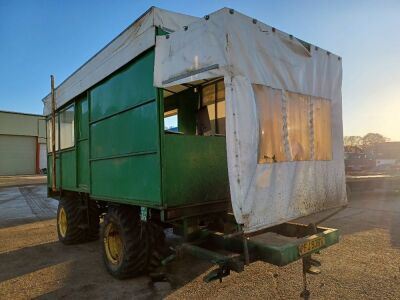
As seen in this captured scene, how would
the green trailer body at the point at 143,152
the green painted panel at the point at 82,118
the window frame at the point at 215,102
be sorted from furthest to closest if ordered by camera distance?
1. the green painted panel at the point at 82,118
2. the window frame at the point at 215,102
3. the green trailer body at the point at 143,152

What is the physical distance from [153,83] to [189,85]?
1.99 m

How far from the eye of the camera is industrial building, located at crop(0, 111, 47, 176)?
145 ft

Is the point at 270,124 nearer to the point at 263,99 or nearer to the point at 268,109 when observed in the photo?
the point at 268,109

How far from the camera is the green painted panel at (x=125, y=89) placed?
173 inches

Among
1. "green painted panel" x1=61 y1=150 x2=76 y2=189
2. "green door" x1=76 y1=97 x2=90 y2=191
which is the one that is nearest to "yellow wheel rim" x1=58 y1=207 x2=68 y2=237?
"green painted panel" x1=61 y1=150 x2=76 y2=189

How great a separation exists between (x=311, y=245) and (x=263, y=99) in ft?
5.50

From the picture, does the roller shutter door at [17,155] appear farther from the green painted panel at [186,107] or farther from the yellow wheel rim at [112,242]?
the yellow wheel rim at [112,242]

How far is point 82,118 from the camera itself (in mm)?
6574

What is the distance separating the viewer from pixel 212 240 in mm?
4246

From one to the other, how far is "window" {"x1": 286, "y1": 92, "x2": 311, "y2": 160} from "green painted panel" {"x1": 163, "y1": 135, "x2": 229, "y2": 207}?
1.16m

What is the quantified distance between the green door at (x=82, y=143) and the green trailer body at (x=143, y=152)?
0.27 meters

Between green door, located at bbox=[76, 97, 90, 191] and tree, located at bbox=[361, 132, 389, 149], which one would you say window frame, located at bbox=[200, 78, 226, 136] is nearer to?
green door, located at bbox=[76, 97, 90, 191]

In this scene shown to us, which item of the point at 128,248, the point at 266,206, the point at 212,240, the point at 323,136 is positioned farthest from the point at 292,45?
the point at 128,248

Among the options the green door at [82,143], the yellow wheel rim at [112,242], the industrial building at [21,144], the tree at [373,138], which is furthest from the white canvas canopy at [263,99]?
the tree at [373,138]
